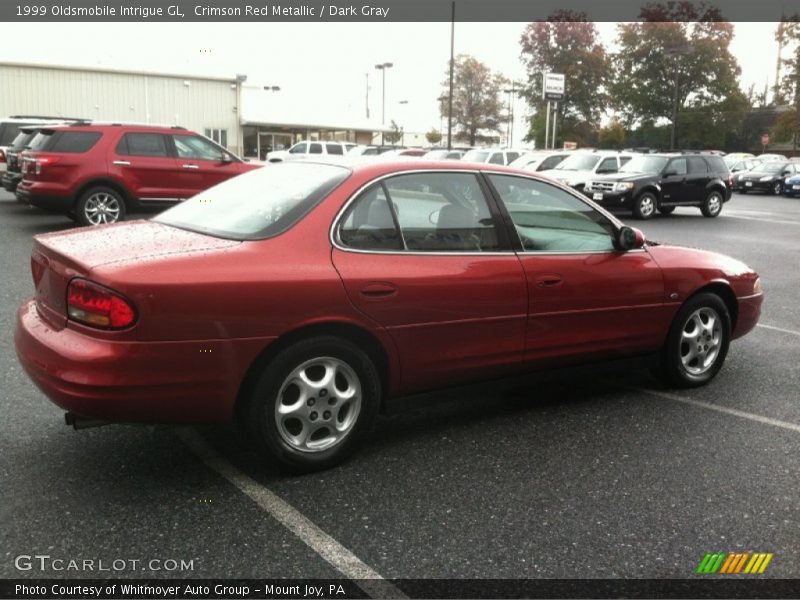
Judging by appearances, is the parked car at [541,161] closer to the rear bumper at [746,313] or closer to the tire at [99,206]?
the tire at [99,206]

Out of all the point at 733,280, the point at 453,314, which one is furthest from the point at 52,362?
the point at 733,280

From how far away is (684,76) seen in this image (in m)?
71.5

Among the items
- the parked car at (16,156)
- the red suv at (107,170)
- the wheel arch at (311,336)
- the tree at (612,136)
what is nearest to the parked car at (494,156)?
the red suv at (107,170)

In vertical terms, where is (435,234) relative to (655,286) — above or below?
above

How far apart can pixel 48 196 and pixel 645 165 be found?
14.4 m

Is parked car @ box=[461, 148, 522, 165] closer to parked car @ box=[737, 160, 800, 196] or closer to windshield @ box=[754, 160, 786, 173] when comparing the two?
parked car @ box=[737, 160, 800, 196]

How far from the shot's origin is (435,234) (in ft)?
13.8

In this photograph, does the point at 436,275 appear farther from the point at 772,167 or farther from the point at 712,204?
the point at 772,167

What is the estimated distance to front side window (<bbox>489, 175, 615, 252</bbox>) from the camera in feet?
14.9

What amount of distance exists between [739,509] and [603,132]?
230ft

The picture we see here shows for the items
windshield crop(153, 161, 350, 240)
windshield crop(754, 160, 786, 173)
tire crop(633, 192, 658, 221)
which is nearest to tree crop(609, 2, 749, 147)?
windshield crop(754, 160, 786, 173)

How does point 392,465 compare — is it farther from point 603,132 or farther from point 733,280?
point 603,132

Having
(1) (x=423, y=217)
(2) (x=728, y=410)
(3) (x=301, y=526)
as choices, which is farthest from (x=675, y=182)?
(3) (x=301, y=526)

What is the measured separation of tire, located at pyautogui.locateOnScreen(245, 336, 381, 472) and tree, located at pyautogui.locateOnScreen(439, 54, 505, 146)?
76.1 m
